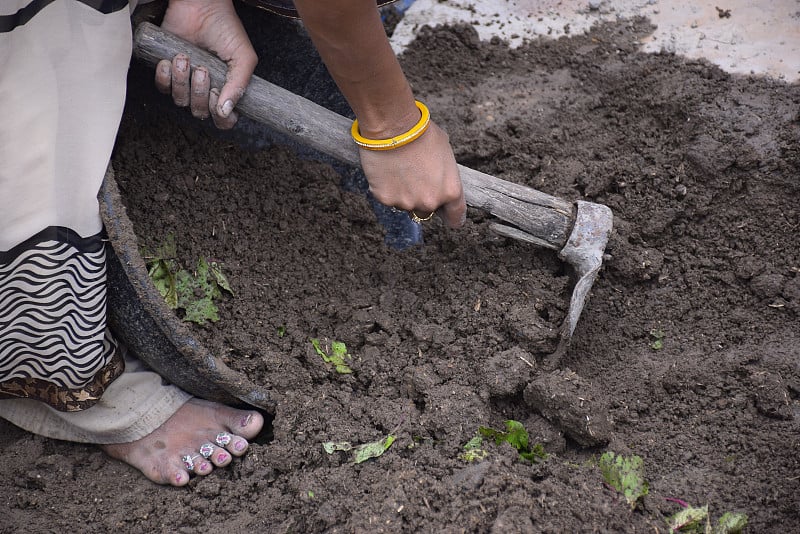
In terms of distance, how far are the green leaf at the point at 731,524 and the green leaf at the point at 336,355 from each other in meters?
1.01

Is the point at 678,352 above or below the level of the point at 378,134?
below

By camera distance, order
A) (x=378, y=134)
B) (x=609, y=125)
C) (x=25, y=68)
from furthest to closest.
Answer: (x=609, y=125), (x=378, y=134), (x=25, y=68)

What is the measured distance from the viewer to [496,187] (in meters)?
2.08

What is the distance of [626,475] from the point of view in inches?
67.3

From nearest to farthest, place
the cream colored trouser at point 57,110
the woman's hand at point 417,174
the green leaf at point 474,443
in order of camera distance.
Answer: the cream colored trouser at point 57,110
the green leaf at point 474,443
the woman's hand at point 417,174

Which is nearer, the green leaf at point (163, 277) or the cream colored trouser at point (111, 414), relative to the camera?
the cream colored trouser at point (111, 414)

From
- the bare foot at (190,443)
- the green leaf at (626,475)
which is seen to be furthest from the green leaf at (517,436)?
the bare foot at (190,443)

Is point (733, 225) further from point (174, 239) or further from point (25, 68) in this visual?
point (25, 68)

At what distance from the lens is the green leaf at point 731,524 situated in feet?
5.26

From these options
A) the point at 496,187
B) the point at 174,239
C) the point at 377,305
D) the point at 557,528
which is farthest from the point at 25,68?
the point at 557,528

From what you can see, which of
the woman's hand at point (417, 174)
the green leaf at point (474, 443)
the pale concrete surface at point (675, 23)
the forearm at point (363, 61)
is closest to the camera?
the forearm at point (363, 61)

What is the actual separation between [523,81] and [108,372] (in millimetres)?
1879

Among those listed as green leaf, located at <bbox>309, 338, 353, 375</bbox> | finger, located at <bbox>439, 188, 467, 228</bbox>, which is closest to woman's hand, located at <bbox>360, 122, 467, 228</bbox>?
finger, located at <bbox>439, 188, 467, 228</bbox>

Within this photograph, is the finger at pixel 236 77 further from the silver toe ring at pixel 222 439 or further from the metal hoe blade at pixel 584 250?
the metal hoe blade at pixel 584 250
